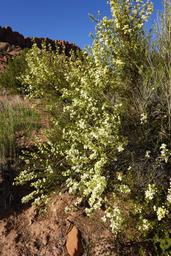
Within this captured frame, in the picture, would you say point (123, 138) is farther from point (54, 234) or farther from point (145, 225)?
point (54, 234)

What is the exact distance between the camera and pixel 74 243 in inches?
171

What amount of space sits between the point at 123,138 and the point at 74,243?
1394 millimetres

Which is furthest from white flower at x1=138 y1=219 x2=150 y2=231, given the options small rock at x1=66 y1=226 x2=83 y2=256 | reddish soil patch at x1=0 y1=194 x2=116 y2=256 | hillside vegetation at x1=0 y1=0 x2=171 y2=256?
small rock at x1=66 y1=226 x2=83 y2=256

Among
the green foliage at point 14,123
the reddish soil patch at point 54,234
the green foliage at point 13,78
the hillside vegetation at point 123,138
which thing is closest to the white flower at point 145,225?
the hillside vegetation at point 123,138

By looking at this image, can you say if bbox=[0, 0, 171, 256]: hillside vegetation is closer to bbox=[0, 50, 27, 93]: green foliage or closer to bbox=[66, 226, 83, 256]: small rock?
bbox=[66, 226, 83, 256]: small rock

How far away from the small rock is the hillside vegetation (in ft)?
1.02

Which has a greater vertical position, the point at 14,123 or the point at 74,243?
the point at 14,123

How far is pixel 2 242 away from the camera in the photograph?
451cm

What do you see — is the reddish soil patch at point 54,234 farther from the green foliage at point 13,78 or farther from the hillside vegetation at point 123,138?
the green foliage at point 13,78

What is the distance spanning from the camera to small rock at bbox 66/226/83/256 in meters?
4.30

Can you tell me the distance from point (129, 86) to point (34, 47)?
7.70ft

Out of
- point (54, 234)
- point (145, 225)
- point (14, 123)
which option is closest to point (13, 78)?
point (14, 123)

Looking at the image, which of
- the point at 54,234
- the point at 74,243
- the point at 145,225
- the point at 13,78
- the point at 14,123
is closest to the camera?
the point at 145,225

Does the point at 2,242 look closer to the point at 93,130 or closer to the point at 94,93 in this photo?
the point at 93,130
